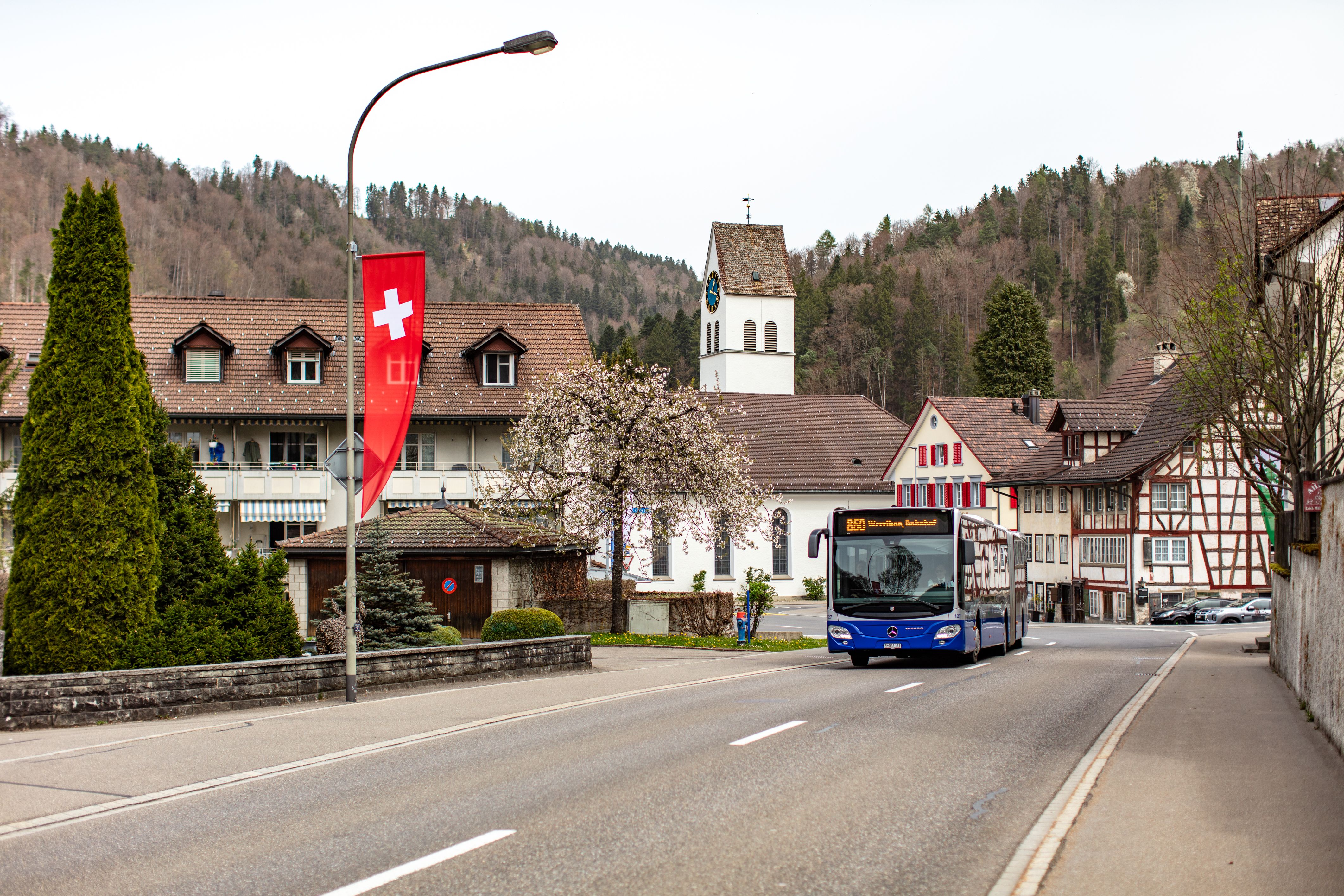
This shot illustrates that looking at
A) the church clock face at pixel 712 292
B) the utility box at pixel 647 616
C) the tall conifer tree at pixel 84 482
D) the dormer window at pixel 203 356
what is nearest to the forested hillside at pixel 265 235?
the church clock face at pixel 712 292

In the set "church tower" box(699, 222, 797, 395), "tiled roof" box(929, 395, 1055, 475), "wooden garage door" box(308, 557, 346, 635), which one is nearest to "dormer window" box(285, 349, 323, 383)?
"wooden garage door" box(308, 557, 346, 635)

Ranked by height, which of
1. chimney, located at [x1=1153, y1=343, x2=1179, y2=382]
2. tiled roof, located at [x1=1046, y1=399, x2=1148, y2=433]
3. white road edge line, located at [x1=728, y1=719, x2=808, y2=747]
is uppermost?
chimney, located at [x1=1153, y1=343, x2=1179, y2=382]

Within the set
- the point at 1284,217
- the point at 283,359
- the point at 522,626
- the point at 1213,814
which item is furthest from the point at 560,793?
the point at 283,359

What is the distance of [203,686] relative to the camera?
1645cm

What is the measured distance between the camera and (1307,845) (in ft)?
27.8

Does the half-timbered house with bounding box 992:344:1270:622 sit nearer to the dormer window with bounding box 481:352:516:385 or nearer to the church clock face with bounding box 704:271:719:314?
the dormer window with bounding box 481:352:516:385

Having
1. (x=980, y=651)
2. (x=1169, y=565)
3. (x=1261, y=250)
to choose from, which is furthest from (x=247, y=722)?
(x=1169, y=565)

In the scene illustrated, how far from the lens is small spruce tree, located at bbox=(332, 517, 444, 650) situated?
2406 centimetres

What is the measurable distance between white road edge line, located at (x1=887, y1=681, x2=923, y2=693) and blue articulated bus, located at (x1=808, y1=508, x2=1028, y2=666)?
2.91 metres

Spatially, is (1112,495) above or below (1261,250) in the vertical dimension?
below

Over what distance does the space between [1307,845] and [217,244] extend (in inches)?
5380

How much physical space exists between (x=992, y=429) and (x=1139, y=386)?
30.1 feet

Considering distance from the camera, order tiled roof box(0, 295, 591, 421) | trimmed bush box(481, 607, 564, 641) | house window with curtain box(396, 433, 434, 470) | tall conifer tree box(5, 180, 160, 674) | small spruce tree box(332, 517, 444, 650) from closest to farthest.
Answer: tall conifer tree box(5, 180, 160, 674) → small spruce tree box(332, 517, 444, 650) → trimmed bush box(481, 607, 564, 641) → tiled roof box(0, 295, 591, 421) → house window with curtain box(396, 433, 434, 470)

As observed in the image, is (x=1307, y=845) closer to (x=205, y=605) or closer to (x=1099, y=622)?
(x=205, y=605)
